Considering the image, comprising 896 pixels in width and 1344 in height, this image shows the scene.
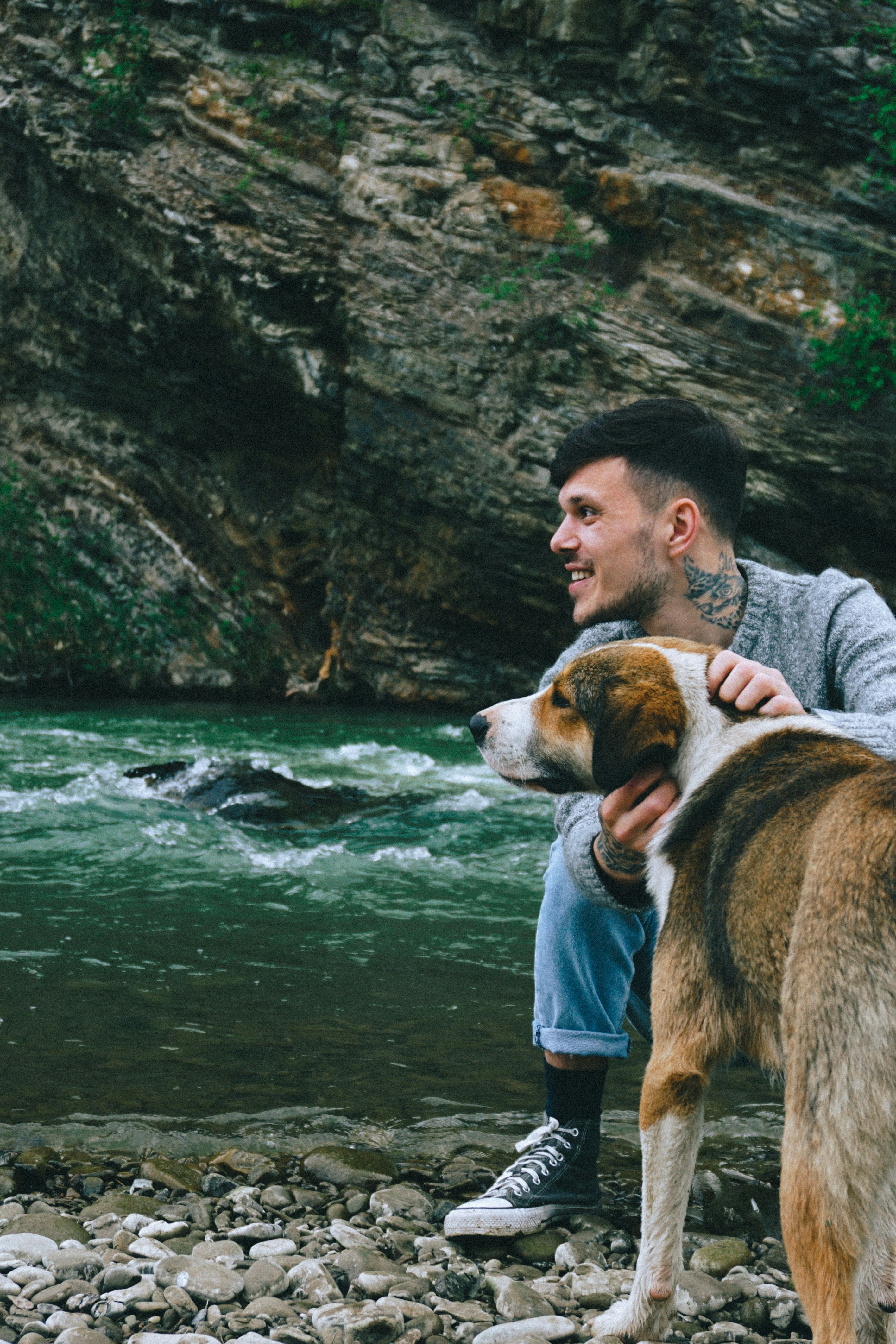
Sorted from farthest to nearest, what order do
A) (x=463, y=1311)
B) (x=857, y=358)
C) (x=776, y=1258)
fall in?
(x=857, y=358) → (x=776, y=1258) → (x=463, y=1311)

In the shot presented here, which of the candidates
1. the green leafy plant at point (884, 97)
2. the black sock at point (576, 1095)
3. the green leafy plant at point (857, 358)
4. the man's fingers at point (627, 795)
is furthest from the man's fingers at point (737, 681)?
the green leafy plant at point (884, 97)

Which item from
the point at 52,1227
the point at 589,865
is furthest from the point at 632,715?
the point at 52,1227

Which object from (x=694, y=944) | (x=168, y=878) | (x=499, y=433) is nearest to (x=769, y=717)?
(x=694, y=944)

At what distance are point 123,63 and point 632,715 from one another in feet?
56.5

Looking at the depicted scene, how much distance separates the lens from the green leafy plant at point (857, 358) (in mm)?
13328

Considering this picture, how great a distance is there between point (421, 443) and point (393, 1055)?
12180 mm

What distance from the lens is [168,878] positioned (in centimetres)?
673

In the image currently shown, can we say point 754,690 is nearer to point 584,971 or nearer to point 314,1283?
point 584,971

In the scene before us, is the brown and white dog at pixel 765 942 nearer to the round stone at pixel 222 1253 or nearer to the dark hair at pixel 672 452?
the dark hair at pixel 672 452

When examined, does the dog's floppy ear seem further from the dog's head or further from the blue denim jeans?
the blue denim jeans

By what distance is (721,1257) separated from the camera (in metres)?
2.74

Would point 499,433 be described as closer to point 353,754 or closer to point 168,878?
point 353,754

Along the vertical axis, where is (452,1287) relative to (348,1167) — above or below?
above

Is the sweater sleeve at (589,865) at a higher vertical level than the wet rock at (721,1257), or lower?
higher
